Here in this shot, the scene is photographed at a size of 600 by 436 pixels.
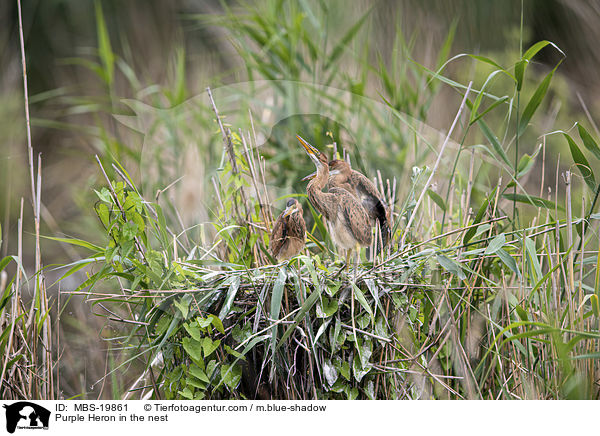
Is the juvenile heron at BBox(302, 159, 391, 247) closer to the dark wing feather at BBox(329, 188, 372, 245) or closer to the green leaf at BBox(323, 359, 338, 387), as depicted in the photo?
the dark wing feather at BBox(329, 188, 372, 245)

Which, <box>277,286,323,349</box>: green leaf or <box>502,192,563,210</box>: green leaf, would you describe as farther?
<box>502,192,563,210</box>: green leaf

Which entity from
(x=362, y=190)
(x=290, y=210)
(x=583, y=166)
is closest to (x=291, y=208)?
(x=290, y=210)

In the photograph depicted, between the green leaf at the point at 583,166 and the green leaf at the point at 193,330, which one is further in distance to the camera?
the green leaf at the point at 583,166

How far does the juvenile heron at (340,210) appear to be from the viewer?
69 cm

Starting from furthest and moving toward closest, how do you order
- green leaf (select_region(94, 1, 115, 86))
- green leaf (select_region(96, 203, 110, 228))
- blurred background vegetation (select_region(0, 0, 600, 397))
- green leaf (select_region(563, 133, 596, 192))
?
1. green leaf (select_region(94, 1, 115, 86))
2. blurred background vegetation (select_region(0, 0, 600, 397))
3. green leaf (select_region(563, 133, 596, 192))
4. green leaf (select_region(96, 203, 110, 228))

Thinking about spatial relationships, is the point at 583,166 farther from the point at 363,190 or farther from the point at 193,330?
the point at 193,330

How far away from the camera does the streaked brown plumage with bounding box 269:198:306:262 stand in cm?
71

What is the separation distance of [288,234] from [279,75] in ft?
1.40

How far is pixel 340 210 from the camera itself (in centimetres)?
68

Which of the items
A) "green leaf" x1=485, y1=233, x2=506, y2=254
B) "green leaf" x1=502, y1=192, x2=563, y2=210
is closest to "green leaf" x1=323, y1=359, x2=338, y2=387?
"green leaf" x1=485, y1=233, x2=506, y2=254

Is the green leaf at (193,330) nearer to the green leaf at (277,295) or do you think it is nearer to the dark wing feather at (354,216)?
the green leaf at (277,295)
